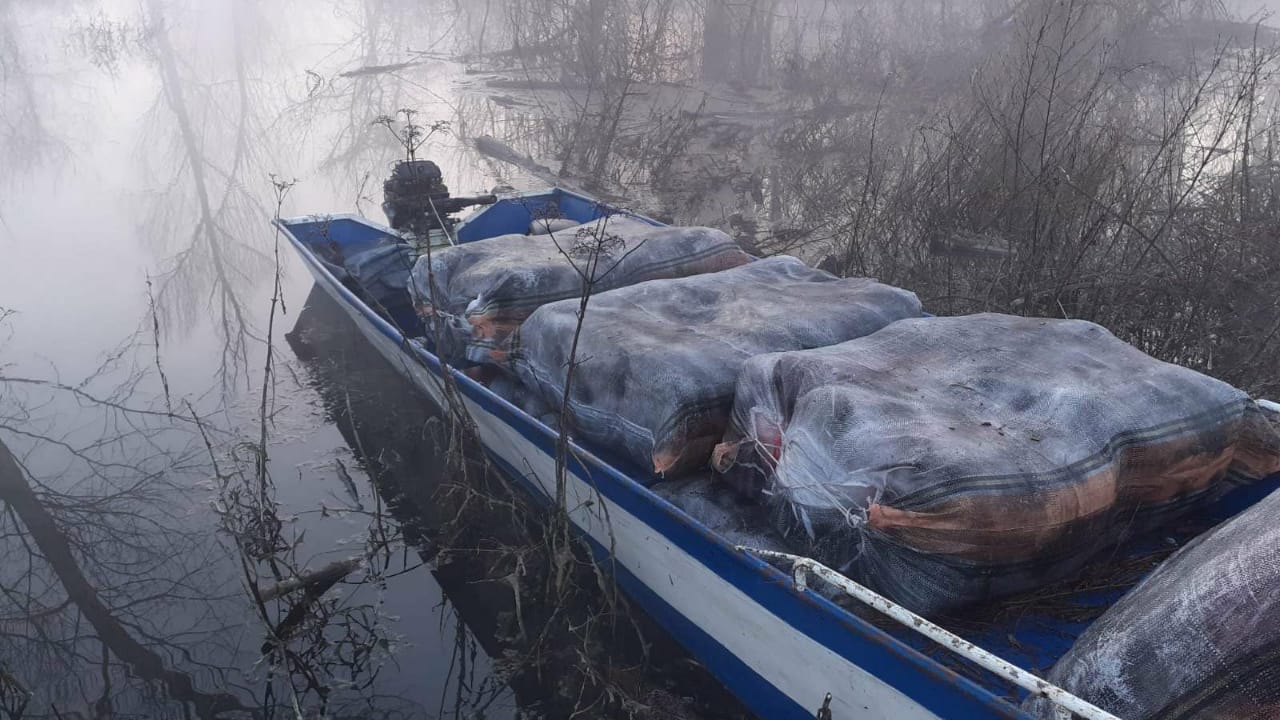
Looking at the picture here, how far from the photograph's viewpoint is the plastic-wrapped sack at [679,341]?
3.61 meters

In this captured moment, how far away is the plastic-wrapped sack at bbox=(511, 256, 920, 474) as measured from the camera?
361cm

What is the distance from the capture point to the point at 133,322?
7.46 metres

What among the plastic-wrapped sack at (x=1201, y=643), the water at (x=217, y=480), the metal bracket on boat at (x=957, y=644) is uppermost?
the plastic-wrapped sack at (x=1201, y=643)

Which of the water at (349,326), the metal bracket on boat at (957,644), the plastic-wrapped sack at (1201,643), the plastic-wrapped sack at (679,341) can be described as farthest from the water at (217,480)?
the plastic-wrapped sack at (1201,643)

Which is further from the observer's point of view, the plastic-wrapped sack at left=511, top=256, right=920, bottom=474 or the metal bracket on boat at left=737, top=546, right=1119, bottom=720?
the plastic-wrapped sack at left=511, top=256, right=920, bottom=474

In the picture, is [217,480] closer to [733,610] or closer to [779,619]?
[733,610]

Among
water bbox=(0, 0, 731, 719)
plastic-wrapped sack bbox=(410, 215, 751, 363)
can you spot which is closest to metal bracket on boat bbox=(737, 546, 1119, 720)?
water bbox=(0, 0, 731, 719)

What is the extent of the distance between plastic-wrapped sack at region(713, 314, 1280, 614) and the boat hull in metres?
0.27

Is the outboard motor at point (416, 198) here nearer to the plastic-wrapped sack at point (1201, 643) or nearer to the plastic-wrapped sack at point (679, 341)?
the plastic-wrapped sack at point (679, 341)

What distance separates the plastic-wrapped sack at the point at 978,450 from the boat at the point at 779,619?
0.20 m

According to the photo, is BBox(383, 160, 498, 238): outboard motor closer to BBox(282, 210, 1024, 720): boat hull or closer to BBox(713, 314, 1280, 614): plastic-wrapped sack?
BBox(282, 210, 1024, 720): boat hull

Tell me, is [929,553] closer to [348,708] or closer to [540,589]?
[540,589]

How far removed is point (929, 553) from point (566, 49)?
40.1 ft

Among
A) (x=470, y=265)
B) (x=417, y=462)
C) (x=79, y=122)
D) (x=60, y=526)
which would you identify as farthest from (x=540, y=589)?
(x=79, y=122)
